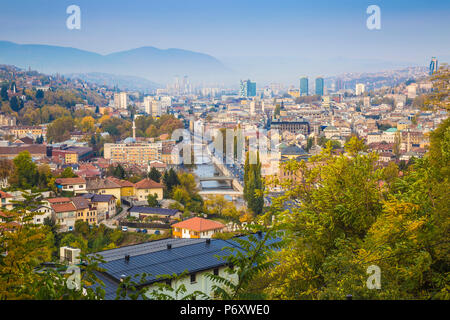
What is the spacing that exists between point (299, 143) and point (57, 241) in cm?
1519

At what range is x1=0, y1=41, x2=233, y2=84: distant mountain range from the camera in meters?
15.4

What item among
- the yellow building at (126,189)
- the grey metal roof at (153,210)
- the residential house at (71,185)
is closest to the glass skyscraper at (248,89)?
the yellow building at (126,189)

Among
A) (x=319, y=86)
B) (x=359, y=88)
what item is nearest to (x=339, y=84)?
(x=359, y=88)

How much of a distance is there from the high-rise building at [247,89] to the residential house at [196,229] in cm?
3250

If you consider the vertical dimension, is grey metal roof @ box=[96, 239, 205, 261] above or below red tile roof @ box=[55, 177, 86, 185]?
above

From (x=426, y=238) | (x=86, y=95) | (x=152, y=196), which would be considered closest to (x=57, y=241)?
(x=152, y=196)

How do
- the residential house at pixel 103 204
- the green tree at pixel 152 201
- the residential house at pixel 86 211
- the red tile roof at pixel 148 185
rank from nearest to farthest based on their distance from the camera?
1. the residential house at pixel 86 211
2. the residential house at pixel 103 204
3. the green tree at pixel 152 201
4. the red tile roof at pixel 148 185

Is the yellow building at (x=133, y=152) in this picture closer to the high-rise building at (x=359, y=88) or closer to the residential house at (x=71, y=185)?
the residential house at (x=71, y=185)

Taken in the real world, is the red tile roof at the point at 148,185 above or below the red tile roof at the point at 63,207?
above

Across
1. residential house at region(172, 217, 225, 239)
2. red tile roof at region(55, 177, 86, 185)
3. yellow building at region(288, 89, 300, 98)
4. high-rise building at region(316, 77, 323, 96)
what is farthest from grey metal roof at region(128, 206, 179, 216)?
yellow building at region(288, 89, 300, 98)

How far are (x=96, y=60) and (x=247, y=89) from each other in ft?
74.9

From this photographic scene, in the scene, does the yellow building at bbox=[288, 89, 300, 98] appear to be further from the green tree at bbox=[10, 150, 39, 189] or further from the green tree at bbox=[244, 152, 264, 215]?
the green tree at bbox=[10, 150, 39, 189]

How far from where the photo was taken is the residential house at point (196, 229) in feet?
24.7

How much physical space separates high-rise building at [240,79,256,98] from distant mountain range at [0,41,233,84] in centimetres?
1343
